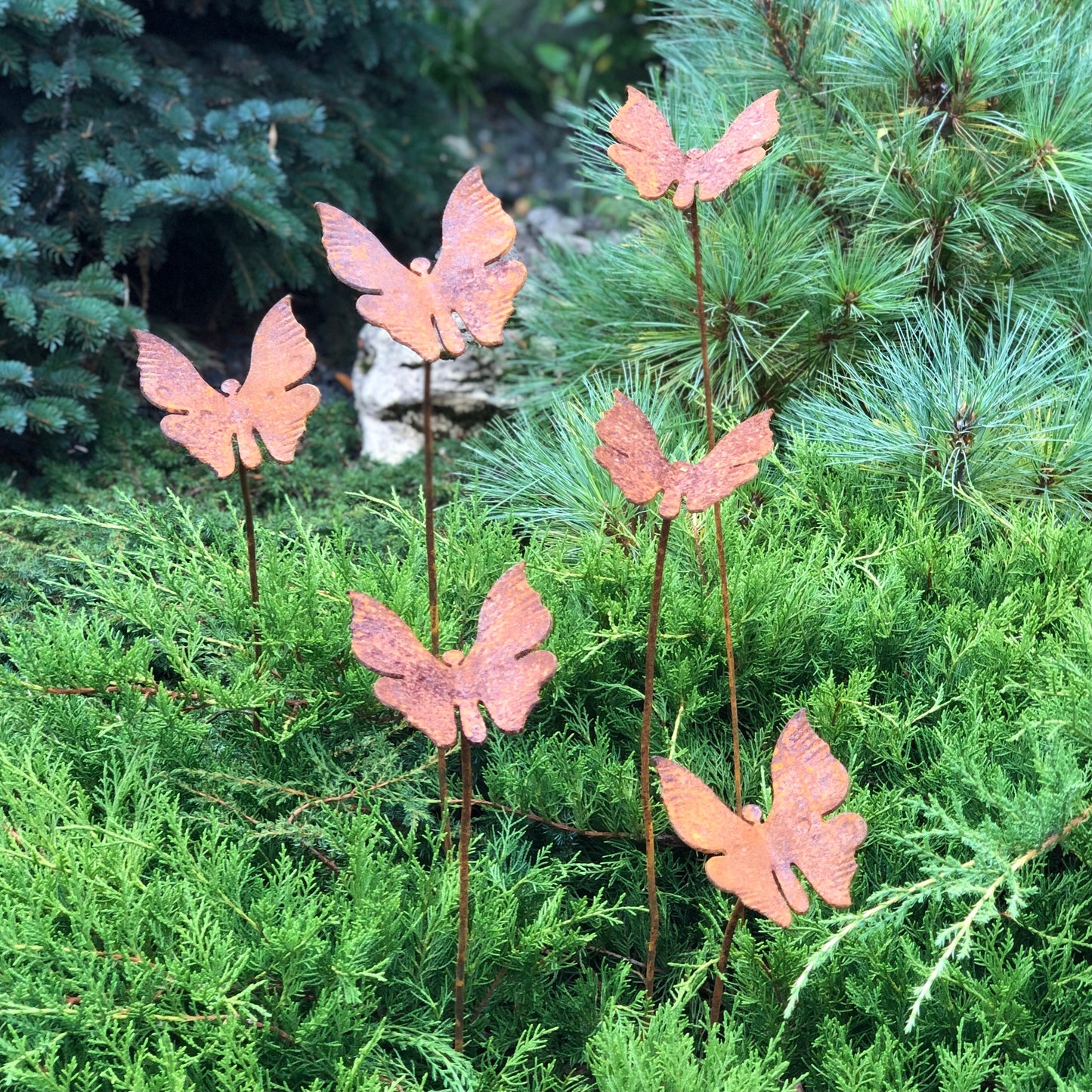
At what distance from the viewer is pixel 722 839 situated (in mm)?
825

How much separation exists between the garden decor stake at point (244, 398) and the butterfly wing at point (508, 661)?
28 cm

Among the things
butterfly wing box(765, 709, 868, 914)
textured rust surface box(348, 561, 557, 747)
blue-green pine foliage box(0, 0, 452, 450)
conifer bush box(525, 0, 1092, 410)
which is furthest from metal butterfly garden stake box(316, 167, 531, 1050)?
blue-green pine foliage box(0, 0, 452, 450)

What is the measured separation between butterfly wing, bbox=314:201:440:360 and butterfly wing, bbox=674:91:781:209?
0.80 feet

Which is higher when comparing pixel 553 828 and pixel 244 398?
pixel 244 398

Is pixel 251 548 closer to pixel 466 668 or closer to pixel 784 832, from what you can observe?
pixel 466 668

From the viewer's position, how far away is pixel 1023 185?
1.63m

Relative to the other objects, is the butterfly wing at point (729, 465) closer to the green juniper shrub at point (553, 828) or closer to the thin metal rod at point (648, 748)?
the thin metal rod at point (648, 748)

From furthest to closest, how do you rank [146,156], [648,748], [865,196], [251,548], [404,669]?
1. [146,156]
2. [865,196]
3. [251,548]
4. [648,748]
5. [404,669]

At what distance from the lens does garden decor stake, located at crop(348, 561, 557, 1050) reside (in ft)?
2.63

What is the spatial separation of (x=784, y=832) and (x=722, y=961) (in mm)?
151

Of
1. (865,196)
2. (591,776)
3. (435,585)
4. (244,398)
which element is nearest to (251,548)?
(244,398)

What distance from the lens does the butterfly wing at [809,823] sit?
2.66 ft

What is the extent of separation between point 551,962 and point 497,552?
1.57ft

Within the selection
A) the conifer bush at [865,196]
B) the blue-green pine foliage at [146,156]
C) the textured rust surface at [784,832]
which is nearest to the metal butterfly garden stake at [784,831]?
the textured rust surface at [784,832]
